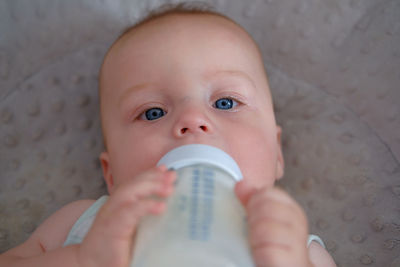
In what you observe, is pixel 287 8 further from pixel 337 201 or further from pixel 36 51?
pixel 36 51

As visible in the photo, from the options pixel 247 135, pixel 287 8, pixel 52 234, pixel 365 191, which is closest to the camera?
pixel 247 135

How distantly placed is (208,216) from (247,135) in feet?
1.01

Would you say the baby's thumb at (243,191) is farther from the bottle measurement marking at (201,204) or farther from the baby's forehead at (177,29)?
the baby's forehead at (177,29)

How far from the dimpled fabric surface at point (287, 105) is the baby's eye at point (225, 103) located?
1.12 ft

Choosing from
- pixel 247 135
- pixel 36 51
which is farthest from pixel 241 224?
pixel 36 51

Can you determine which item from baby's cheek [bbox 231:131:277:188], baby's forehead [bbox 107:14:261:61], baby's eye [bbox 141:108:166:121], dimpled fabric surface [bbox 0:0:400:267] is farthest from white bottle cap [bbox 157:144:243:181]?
dimpled fabric surface [bbox 0:0:400:267]

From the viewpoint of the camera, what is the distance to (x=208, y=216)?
57cm

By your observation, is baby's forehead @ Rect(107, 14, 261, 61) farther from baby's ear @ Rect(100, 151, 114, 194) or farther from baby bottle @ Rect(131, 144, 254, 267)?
baby bottle @ Rect(131, 144, 254, 267)

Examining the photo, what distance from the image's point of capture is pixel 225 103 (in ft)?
3.02

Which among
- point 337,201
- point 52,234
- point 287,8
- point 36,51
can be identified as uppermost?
point 287,8

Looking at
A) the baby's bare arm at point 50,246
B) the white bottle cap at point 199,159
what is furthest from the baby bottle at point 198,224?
the baby's bare arm at point 50,246

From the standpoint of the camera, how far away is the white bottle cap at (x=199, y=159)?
2.11 ft

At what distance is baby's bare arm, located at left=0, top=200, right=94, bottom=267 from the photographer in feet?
2.56

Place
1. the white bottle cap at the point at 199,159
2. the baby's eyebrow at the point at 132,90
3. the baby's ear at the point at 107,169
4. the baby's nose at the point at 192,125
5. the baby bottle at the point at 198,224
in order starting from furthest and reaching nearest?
the baby's ear at the point at 107,169 → the baby's eyebrow at the point at 132,90 → the baby's nose at the point at 192,125 → the white bottle cap at the point at 199,159 → the baby bottle at the point at 198,224
